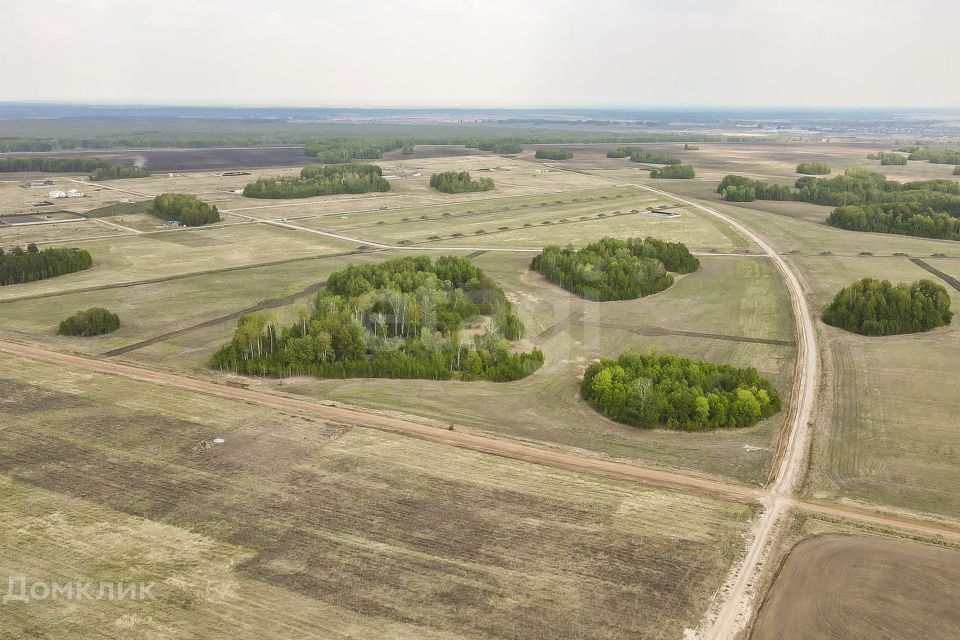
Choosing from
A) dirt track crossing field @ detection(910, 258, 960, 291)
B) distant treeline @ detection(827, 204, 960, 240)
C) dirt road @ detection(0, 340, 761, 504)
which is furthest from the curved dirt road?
distant treeline @ detection(827, 204, 960, 240)

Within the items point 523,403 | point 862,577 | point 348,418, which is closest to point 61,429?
point 348,418

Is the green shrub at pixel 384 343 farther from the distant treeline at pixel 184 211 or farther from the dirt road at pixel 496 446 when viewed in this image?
the distant treeline at pixel 184 211

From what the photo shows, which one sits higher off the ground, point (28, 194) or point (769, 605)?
point (28, 194)

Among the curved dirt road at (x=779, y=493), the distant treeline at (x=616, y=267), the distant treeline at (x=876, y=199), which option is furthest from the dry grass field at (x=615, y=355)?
the distant treeline at (x=876, y=199)

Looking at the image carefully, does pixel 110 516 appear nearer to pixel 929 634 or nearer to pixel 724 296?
pixel 929 634

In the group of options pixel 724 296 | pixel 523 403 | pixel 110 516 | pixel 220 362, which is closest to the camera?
pixel 110 516

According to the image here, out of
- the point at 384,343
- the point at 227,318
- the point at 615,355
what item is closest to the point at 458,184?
the point at 227,318

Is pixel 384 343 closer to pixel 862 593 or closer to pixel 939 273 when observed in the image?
pixel 862 593
